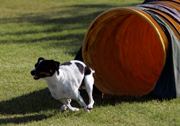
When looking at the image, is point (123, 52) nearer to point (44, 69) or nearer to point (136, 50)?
point (136, 50)

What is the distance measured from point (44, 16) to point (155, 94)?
12013 mm

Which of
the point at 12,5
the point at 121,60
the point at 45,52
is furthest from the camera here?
the point at 12,5

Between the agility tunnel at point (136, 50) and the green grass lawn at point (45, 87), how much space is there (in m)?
0.49

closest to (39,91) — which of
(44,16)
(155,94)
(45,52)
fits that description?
(155,94)

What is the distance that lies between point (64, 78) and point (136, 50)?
337 centimetres

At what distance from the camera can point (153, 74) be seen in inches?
279

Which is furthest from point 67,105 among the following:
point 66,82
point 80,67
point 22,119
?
point 22,119

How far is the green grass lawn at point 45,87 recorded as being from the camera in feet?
16.0

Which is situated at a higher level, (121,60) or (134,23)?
(134,23)

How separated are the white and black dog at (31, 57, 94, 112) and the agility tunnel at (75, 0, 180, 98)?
115 centimetres

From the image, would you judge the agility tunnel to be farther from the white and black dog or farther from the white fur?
the white fur

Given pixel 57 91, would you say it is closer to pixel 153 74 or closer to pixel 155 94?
pixel 155 94

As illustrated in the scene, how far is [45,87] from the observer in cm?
660

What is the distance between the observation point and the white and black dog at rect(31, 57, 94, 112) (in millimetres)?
4205
